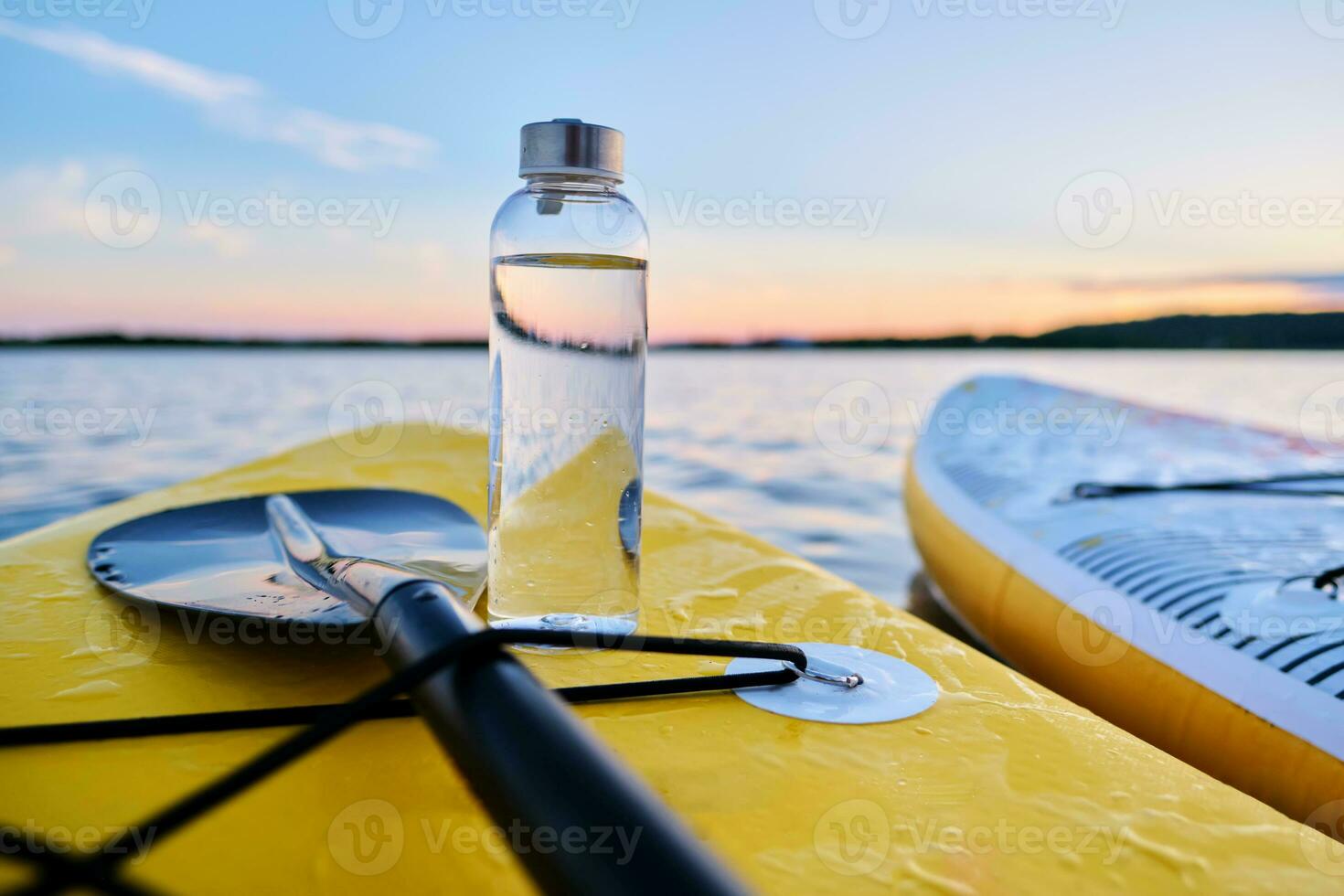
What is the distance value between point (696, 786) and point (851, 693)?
209 millimetres

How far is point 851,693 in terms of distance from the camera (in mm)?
750

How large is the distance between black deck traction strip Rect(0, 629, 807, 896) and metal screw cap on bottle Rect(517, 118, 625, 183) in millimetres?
431

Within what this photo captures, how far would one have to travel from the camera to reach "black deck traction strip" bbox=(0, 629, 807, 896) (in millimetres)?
284

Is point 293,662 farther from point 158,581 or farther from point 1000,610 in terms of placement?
point 1000,610

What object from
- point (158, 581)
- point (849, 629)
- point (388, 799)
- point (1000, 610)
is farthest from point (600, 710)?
point (1000, 610)

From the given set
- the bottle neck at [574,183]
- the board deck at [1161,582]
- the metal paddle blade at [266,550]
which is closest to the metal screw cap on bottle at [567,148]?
the bottle neck at [574,183]

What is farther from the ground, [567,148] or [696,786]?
[567,148]

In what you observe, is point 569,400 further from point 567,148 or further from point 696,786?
point 696,786

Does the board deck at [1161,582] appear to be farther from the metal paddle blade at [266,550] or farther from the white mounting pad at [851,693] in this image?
the metal paddle blade at [266,550]

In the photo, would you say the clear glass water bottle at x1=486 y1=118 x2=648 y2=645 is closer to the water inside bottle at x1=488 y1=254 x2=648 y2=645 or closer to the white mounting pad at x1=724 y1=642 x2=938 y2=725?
the water inside bottle at x1=488 y1=254 x2=648 y2=645

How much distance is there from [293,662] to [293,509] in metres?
0.37

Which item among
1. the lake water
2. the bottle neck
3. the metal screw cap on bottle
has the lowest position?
the lake water

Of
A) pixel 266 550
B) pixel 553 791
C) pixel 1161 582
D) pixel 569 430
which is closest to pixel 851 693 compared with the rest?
pixel 569 430

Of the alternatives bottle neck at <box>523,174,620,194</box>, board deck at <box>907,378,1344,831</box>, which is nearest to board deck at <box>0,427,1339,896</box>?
bottle neck at <box>523,174,620,194</box>
